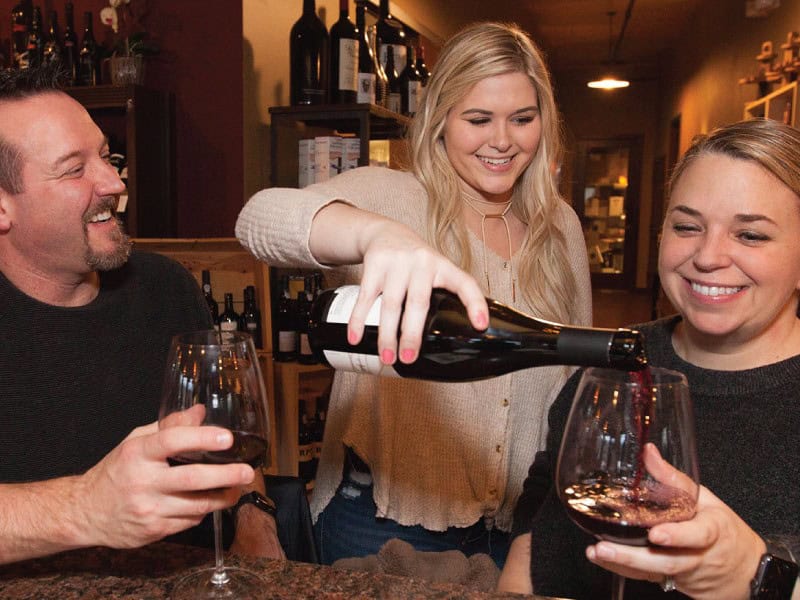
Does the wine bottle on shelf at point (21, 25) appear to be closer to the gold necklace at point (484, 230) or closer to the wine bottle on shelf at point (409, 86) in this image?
the wine bottle on shelf at point (409, 86)

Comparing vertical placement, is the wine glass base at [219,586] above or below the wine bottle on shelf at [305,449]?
above

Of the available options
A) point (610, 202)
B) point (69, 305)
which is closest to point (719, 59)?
point (610, 202)

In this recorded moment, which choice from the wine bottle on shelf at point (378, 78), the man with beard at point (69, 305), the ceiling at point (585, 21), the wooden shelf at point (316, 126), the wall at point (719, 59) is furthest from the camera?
the ceiling at point (585, 21)

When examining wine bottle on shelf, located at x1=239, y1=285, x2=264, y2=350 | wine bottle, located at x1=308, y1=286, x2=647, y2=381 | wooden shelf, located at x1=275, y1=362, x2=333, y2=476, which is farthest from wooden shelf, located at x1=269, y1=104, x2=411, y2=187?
wine bottle, located at x1=308, y1=286, x2=647, y2=381

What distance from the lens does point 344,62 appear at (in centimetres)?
301

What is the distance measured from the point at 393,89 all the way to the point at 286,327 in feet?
4.21

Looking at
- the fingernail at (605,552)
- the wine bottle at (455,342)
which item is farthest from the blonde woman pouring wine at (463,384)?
the fingernail at (605,552)

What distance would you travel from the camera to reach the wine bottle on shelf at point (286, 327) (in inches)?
122

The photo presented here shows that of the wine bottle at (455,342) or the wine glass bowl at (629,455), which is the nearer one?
the wine glass bowl at (629,455)

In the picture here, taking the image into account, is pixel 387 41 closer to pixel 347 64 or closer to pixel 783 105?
pixel 347 64

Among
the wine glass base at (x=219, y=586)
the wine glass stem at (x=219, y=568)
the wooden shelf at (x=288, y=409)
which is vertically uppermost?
the wine glass stem at (x=219, y=568)

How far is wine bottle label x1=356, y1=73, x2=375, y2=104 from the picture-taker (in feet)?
10.2

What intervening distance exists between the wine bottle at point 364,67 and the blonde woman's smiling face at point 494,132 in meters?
1.60

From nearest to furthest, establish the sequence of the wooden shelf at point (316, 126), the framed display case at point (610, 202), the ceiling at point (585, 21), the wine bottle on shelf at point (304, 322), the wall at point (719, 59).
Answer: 1. the wooden shelf at point (316, 126)
2. the wine bottle on shelf at point (304, 322)
3. the wall at point (719, 59)
4. the ceiling at point (585, 21)
5. the framed display case at point (610, 202)
